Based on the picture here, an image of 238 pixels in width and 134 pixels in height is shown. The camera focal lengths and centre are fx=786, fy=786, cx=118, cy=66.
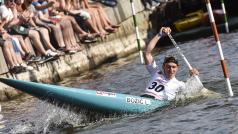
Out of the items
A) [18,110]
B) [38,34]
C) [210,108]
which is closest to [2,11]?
[38,34]

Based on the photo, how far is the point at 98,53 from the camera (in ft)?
72.9

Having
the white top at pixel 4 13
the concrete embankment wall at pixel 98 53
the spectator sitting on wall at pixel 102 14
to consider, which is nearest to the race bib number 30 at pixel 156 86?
the concrete embankment wall at pixel 98 53

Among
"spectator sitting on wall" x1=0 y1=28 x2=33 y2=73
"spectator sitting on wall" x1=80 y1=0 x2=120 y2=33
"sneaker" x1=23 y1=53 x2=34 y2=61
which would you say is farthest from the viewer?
"spectator sitting on wall" x1=80 y1=0 x2=120 y2=33

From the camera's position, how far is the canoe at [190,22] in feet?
78.6

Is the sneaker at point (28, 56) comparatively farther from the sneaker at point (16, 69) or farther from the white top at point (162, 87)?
the white top at point (162, 87)

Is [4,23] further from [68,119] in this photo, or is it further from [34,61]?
[68,119]

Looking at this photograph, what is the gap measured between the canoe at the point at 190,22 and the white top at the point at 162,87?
1049 centimetres

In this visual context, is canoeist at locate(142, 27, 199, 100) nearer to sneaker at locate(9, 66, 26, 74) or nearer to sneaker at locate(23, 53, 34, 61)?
sneaker at locate(9, 66, 26, 74)

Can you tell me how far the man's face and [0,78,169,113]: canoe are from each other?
1.54ft

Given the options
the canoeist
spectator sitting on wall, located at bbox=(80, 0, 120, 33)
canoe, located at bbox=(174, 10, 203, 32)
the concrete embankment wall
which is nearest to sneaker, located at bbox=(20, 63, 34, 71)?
the concrete embankment wall

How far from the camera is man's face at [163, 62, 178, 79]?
43.9ft

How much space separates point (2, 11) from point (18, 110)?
3.03 m

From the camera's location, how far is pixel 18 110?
Answer: 625 inches

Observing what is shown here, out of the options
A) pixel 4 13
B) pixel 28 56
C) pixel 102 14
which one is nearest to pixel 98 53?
pixel 102 14
